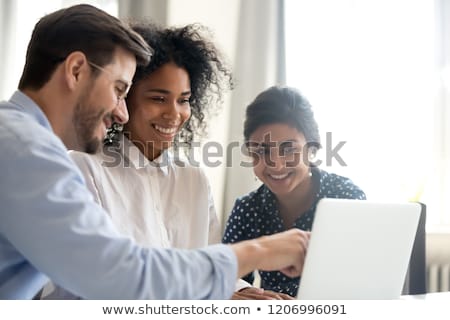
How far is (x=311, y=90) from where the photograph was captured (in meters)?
2.23

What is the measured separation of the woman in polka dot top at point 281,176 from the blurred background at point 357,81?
583 mm

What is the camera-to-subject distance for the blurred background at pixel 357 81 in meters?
2.20

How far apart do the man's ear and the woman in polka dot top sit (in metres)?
0.76

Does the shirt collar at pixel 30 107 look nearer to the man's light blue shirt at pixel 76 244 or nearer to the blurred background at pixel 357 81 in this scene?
the man's light blue shirt at pixel 76 244

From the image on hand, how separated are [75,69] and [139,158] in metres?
0.46

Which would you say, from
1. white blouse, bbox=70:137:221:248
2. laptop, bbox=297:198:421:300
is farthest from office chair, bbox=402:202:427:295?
laptop, bbox=297:198:421:300

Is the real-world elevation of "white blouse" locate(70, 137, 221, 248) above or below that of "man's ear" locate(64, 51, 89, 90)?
below

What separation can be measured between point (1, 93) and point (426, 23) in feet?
5.53

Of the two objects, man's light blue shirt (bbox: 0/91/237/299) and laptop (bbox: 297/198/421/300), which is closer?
man's light blue shirt (bbox: 0/91/237/299)

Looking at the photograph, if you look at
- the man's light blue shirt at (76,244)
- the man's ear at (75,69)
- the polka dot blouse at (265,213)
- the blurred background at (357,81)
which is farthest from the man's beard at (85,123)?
the blurred background at (357,81)

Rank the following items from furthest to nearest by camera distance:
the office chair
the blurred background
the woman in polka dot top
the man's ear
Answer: the blurred background < the woman in polka dot top < the office chair < the man's ear

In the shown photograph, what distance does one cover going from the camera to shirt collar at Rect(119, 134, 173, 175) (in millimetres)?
1279

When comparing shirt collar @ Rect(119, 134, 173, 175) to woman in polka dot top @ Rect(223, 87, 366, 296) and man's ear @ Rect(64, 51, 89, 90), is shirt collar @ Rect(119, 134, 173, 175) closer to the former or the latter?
woman in polka dot top @ Rect(223, 87, 366, 296)
